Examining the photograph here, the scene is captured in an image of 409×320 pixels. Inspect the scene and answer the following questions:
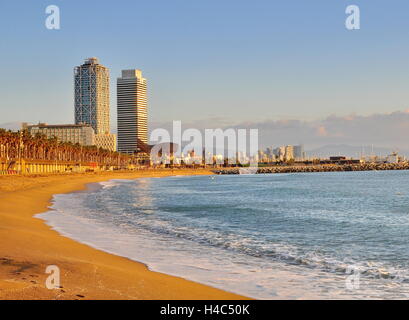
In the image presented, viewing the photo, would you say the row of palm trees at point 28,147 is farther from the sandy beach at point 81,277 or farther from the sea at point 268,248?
the sandy beach at point 81,277

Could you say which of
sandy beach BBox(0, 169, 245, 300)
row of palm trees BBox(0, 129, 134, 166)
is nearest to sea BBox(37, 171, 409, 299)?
sandy beach BBox(0, 169, 245, 300)

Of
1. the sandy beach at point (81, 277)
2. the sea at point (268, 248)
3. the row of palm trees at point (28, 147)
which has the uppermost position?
the row of palm trees at point (28, 147)

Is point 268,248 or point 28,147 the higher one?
point 28,147

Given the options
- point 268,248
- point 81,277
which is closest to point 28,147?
point 268,248

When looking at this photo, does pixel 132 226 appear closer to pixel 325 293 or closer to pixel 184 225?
pixel 184 225

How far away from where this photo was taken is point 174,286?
1100 cm

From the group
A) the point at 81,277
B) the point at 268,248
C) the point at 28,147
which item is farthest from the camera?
the point at 28,147

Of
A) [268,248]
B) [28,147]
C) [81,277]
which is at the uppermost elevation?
[28,147]

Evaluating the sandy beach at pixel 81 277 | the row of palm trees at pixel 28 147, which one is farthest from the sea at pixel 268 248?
the row of palm trees at pixel 28 147

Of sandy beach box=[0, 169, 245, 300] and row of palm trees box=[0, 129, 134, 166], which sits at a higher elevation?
row of palm trees box=[0, 129, 134, 166]

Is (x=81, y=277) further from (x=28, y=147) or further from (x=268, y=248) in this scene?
(x=28, y=147)

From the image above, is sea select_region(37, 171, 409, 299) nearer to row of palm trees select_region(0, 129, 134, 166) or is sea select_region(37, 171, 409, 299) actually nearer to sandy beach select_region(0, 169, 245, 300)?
sandy beach select_region(0, 169, 245, 300)
